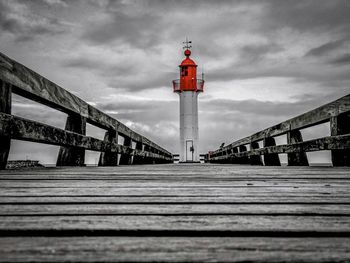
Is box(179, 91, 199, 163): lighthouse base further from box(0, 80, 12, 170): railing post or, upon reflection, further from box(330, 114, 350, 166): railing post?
box(0, 80, 12, 170): railing post

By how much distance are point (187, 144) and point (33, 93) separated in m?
17.7

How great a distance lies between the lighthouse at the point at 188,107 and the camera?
2009 centimetres

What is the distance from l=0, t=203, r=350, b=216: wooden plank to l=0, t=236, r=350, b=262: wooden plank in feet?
0.94

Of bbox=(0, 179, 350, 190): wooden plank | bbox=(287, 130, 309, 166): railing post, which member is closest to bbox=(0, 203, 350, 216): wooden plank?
bbox=(0, 179, 350, 190): wooden plank

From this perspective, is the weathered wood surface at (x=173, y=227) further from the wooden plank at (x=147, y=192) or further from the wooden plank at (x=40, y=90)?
the wooden plank at (x=40, y=90)

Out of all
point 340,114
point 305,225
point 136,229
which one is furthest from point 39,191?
point 340,114

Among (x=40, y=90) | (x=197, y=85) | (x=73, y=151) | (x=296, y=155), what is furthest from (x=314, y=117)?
(x=197, y=85)

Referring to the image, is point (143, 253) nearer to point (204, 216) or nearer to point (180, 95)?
point (204, 216)

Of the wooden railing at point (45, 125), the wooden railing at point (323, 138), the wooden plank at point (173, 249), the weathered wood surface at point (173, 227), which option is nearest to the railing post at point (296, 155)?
the wooden railing at point (323, 138)

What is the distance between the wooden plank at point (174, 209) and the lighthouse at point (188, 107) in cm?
1875

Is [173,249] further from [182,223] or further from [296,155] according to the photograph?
[296,155]

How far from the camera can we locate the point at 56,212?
110 centimetres

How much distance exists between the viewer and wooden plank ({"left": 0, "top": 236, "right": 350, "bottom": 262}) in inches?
26.6

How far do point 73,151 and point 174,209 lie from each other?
2.98m
